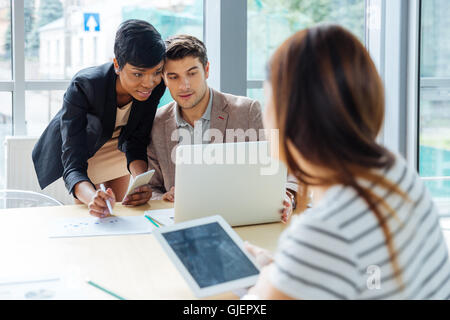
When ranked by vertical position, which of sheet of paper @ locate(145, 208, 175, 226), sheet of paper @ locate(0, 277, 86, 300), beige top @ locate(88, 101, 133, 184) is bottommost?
sheet of paper @ locate(0, 277, 86, 300)

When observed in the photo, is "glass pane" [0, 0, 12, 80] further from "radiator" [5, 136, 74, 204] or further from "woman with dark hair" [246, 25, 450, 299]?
"woman with dark hair" [246, 25, 450, 299]

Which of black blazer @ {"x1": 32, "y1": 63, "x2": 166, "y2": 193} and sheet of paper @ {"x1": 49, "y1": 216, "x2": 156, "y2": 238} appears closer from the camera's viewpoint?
sheet of paper @ {"x1": 49, "y1": 216, "x2": 156, "y2": 238}

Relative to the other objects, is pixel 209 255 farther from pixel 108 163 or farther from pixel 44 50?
pixel 44 50

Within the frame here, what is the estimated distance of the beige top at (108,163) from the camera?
8.53 ft

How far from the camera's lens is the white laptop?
1550 millimetres

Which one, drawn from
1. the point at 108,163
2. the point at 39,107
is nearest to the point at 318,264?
the point at 108,163

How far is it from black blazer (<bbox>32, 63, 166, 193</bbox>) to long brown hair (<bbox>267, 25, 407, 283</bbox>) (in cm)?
140

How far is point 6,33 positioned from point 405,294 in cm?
340

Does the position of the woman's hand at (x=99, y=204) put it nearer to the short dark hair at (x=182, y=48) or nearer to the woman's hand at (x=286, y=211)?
the woman's hand at (x=286, y=211)

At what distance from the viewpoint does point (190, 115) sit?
236 cm

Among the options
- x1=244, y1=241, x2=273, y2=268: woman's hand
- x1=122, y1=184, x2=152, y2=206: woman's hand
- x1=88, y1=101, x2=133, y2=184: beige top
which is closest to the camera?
x1=244, y1=241, x2=273, y2=268: woman's hand

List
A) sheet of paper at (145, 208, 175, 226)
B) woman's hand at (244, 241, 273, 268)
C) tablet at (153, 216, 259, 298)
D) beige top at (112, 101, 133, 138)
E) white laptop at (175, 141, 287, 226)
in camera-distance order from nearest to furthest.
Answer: tablet at (153, 216, 259, 298) → woman's hand at (244, 241, 273, 268) → white laptop at (175, 141, 287, 226) → sheet of paper at (145, 208, 175, 226) → beige top at (112, 101, 133, 138)

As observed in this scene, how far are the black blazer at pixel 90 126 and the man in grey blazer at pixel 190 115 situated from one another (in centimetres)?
7

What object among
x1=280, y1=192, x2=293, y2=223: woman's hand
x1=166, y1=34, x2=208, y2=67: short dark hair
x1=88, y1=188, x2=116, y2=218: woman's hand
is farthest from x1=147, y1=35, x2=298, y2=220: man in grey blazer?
x1=280, y1=192, x2=293, y2=223: woman's hand
